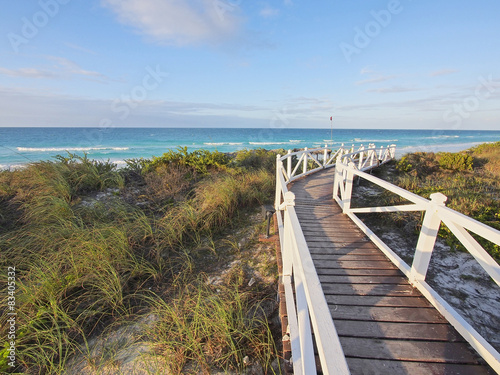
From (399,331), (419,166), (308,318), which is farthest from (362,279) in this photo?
(419,166)

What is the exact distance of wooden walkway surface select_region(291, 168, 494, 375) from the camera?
1.89 meters

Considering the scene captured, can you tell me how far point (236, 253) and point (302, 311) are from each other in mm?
3097

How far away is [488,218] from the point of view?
16.1 feet

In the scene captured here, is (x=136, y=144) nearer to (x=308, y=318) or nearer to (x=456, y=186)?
(x=456, y=186)

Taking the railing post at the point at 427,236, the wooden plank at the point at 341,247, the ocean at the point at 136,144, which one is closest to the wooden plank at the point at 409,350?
the railing post at the point at 427,236

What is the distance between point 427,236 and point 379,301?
34.5 inches

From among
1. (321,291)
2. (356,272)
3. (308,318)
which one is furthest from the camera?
(356,272)

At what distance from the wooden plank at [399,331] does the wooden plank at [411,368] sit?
23 cm

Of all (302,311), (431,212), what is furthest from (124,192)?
(431,212)

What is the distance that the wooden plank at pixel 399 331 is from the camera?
82.7 inches

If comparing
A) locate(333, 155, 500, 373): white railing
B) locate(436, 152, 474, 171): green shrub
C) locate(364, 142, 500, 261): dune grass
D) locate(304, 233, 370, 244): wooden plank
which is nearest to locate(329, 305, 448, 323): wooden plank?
locate(333, 155, 500, 373): white railing

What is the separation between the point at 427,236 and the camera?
2465 mm

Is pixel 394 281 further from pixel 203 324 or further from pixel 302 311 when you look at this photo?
pixel 203 324

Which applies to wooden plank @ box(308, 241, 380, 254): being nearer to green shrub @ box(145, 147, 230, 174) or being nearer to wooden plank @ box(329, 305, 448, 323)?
wooden plank @ box(329, 305, 448, 323)
